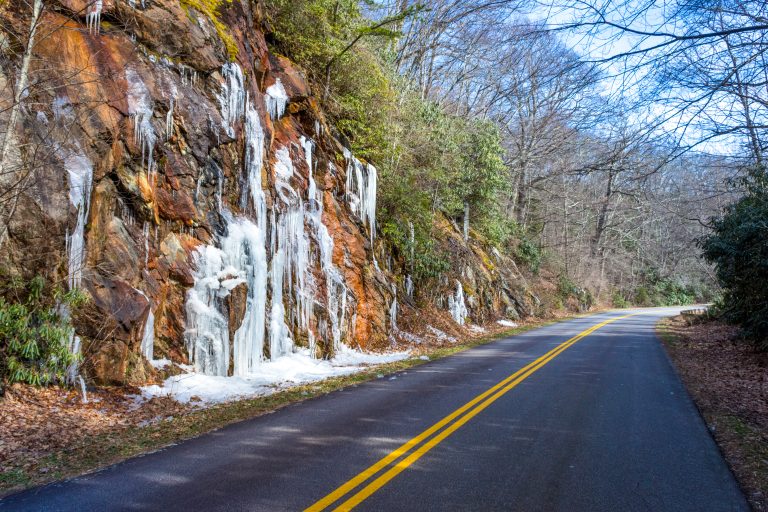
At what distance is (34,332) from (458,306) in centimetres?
1791

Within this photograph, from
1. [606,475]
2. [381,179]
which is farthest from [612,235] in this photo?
[606,475]

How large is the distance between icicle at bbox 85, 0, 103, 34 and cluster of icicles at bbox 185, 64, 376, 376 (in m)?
2.74

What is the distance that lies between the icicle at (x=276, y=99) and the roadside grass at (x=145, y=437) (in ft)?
25.7

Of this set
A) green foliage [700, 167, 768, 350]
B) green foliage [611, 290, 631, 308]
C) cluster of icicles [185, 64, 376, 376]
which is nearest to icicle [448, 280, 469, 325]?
cluster of icicles [185, 64, 376, 376]

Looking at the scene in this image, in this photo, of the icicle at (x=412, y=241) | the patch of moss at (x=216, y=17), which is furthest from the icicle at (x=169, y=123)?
the icicle at (x=412, y=241)

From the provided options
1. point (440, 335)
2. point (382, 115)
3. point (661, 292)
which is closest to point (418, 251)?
point (440, 335)

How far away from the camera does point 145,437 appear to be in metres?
6.07

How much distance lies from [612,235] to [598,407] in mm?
44561

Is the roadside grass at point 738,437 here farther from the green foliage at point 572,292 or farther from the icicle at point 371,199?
the green foliage at point 572,292

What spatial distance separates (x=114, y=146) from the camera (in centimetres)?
891

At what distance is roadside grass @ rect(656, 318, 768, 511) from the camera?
15.6 ft

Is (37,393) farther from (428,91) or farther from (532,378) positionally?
(428,91)

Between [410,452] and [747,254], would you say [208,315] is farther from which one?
[747,254]

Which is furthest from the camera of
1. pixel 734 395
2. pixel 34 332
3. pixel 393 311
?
pixel 393 311
